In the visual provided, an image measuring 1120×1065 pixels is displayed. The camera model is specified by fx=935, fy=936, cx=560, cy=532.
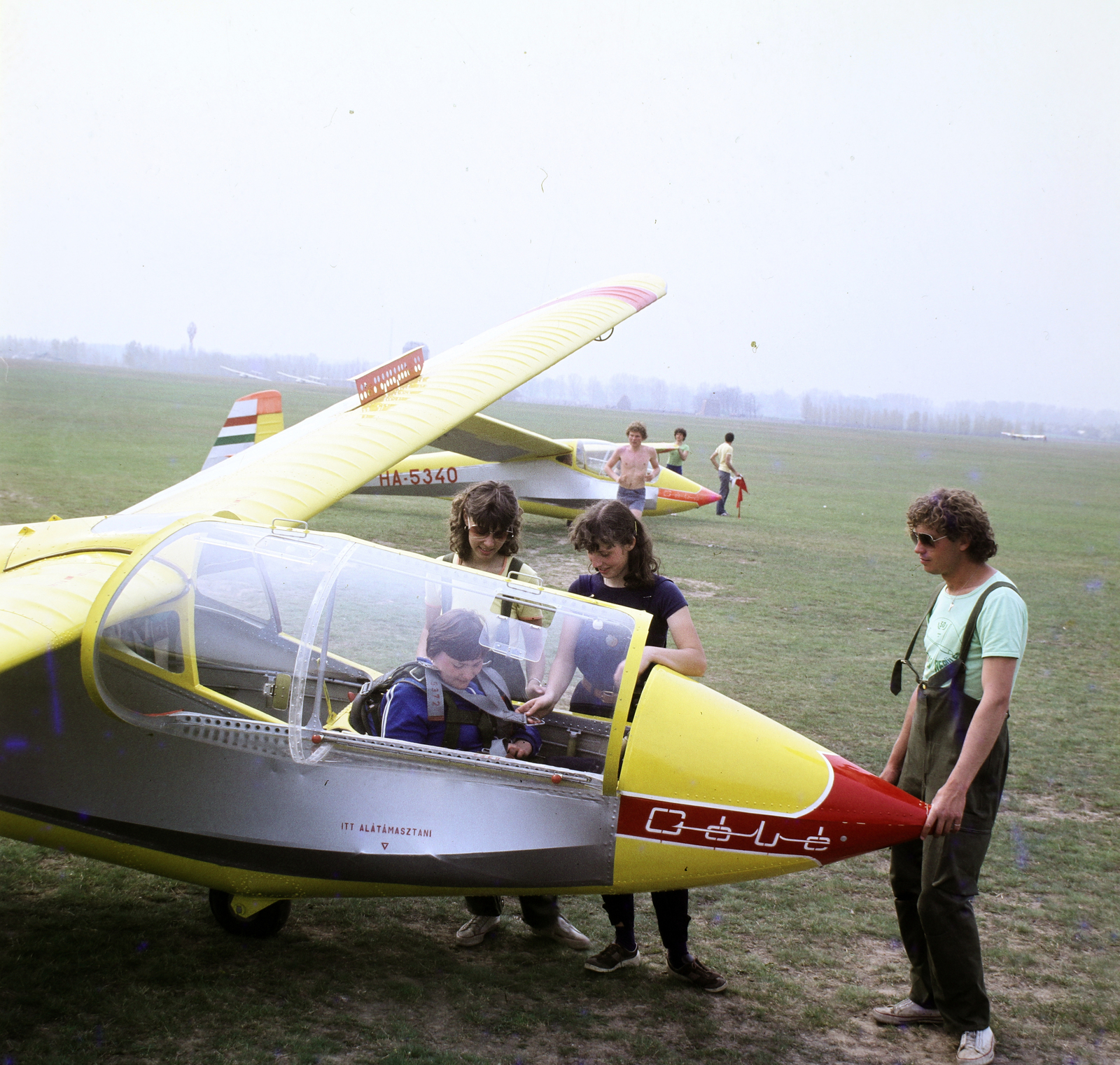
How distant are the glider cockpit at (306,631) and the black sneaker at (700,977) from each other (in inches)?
41.9

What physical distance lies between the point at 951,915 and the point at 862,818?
1.74ft

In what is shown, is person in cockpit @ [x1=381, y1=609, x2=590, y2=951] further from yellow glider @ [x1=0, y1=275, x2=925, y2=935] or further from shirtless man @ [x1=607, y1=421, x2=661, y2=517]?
shirtless man @ [x1=607, y1=421, x2=661, y2=517]

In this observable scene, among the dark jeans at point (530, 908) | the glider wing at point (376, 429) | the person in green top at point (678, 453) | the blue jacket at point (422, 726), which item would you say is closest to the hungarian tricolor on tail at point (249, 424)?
the glider wing at point (376, 429)

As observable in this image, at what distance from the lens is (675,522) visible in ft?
59.8

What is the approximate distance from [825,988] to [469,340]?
5.63 meters

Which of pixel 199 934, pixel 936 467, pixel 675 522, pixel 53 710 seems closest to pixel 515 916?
pixel 199 934

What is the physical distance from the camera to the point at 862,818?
9.94ft

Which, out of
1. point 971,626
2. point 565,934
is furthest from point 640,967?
point 971,626

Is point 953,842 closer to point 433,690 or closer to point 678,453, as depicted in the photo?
point 433,690

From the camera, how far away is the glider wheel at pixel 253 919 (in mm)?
3703

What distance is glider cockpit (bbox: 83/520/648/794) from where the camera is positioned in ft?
10.4

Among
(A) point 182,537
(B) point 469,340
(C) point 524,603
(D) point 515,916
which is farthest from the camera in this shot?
(B) point 469,340

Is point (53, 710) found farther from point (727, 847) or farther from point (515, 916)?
point (727, 847)

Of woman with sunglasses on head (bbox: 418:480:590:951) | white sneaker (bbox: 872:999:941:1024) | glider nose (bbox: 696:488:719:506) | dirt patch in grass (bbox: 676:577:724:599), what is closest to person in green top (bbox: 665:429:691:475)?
glider nose (bbox: 696:488:719:506)
